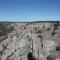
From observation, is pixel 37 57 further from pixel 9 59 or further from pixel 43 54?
pixel 9 59

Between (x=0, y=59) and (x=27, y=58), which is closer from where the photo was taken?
(x=27, y=58)

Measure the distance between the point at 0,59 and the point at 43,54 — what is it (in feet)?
8.62

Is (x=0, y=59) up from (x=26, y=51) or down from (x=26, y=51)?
down

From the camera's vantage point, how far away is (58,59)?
35.0ft

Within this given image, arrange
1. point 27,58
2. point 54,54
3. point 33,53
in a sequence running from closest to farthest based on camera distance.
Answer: point 27,58, point 33,53, point 54,54

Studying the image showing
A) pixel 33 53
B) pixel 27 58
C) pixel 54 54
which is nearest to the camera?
pixel 27 58

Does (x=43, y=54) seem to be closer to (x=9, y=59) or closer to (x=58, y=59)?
(x=58, y=59)

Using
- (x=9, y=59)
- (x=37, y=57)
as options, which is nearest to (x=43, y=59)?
(x=37, y=57)

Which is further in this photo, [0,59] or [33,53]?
[0,59]

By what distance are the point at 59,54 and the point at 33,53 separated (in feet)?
6.12

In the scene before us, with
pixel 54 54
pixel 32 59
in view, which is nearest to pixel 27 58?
pixel 32 59

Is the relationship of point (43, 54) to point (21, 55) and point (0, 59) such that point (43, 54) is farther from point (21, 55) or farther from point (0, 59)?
point (0, 59)

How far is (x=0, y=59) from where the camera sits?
38.5 feet

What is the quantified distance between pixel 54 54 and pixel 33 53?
1.57 m
